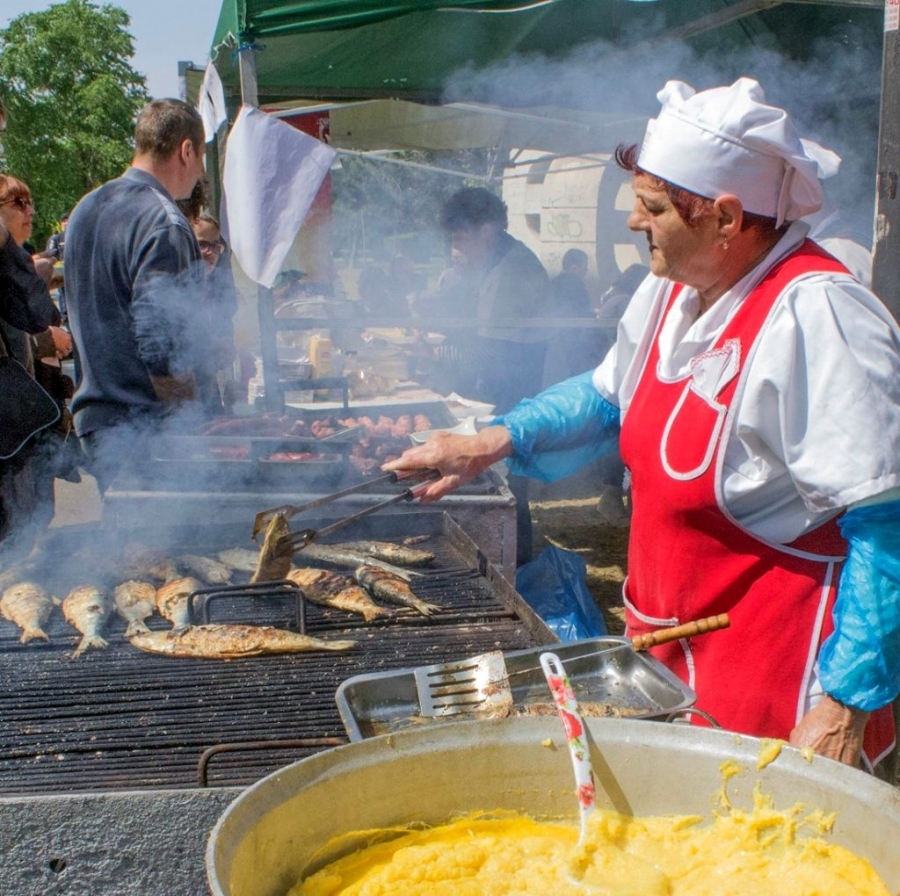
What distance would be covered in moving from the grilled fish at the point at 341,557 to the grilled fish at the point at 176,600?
0.53 meters

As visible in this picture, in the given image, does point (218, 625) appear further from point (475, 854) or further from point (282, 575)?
point (475, 854)

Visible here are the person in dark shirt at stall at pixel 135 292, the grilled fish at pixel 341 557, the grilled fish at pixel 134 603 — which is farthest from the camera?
the person in dark shirt at stall at pixel 135 292

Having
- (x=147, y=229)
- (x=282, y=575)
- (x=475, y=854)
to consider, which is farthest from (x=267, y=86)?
(x=475, y=854)

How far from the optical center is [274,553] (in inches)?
129

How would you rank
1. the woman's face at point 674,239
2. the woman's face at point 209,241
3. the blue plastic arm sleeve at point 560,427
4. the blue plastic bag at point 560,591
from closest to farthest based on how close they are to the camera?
the woman's face at point 674,239 → the blue plastic arm sleeve at point 560,427 → the blue plastic bag at point 560,591 → the woman's face at point 209,241

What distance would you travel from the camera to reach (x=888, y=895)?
4.08 feet

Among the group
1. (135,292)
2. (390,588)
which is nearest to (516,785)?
(390,588)

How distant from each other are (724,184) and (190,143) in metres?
3.71

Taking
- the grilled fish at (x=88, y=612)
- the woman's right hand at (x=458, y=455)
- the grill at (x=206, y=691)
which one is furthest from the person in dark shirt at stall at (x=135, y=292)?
the woman's right hand at (x=458, y=455)

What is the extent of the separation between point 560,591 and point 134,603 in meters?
2.46

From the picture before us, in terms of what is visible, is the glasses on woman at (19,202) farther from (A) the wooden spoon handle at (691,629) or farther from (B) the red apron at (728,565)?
(A) the wooden spoon handle at (691,629)

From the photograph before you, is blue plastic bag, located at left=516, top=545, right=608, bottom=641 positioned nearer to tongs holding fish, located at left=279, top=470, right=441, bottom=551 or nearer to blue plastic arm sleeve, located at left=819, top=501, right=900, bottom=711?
tongs holding fish, located at left=279, top=470, right=441, bottom=551

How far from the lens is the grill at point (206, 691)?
234 centimetres

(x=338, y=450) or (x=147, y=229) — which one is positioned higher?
(x=147, y=229)
